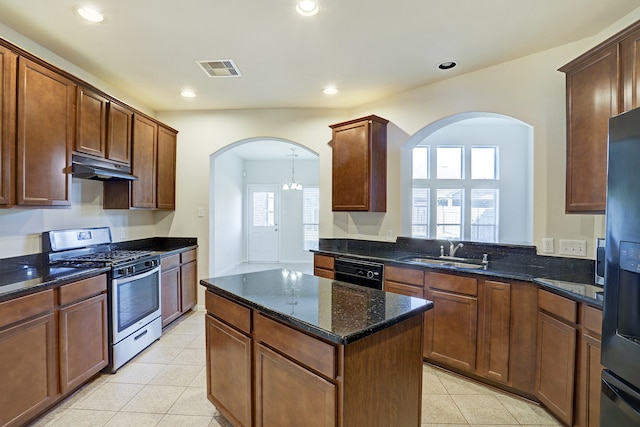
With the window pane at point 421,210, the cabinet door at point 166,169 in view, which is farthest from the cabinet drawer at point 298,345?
the window pane at point 421,210

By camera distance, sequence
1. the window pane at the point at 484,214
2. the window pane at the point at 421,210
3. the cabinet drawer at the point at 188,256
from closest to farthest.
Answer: the cabinet drawer at the point at 188,256 → the window pane at the point at 484,214 → the window pane at the point at 421,210

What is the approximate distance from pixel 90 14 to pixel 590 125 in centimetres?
344

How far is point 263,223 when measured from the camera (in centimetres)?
802

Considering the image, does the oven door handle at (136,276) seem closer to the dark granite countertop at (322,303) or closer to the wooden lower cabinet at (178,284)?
the wooden lower cabinet at (178,284)

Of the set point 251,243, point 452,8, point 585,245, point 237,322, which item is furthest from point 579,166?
point 251,243

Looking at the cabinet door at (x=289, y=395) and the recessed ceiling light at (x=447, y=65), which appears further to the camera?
the recessed ceiling light at (x=447, y=65)

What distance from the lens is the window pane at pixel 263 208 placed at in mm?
8016

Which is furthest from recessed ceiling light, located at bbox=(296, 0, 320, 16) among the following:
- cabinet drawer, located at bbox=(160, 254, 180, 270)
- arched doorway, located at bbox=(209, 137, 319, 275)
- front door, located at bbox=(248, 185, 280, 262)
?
front door, located at bbox=(248, 185, 280, 262)

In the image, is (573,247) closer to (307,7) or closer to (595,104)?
(595,104)

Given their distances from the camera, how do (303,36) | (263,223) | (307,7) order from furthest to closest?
1. (263,223)
2. (303,36)
3. (307,7)

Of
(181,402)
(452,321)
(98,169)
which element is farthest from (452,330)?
(98,169)

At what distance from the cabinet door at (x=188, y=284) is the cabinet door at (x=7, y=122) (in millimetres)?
2014

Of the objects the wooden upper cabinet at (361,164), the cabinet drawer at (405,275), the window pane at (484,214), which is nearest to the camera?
the cabinet drawer at (405,275)

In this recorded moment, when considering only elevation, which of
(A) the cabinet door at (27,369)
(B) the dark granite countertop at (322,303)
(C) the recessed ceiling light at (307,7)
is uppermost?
(C) the recessed ceiling light at (307,7)
